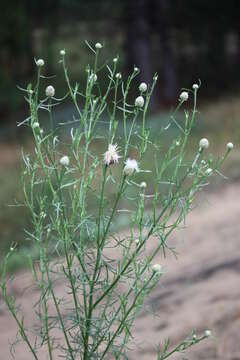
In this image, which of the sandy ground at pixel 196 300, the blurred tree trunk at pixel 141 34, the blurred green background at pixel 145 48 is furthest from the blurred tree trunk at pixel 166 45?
the sandy ground at pixel 196 300

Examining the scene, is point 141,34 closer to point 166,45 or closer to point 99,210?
point 166,45

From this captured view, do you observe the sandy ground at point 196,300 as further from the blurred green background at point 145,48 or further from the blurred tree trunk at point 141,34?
the blurred tree trunk at point 141,34

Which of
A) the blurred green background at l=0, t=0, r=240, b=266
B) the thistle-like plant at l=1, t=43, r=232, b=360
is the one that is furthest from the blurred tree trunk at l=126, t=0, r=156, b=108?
the thistle-like plant at l=1, t=43, r=232, b=360

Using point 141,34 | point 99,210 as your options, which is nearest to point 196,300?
point 99,210

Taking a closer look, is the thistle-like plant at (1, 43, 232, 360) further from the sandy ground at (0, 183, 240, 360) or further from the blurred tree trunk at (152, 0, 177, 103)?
the blurred tree trunk at (152, 0, 177, 103)

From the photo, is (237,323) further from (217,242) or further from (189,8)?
(189,8)

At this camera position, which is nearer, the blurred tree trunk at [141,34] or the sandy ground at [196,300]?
the sandy ground at [196,300]
